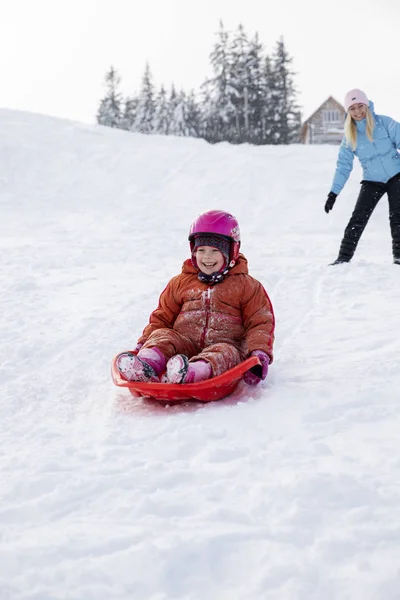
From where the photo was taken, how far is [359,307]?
480 cm

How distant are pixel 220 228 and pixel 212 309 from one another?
49 centimetres

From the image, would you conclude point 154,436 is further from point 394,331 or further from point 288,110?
point 288,110

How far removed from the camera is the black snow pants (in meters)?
6.20

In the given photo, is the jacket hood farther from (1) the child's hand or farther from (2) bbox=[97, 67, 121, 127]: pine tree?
(2) bbox=[97, 67, 121, 127]: pine tree

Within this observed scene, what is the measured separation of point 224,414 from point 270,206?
30.8 ft

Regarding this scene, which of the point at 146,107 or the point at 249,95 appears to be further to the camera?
the point at 146,107

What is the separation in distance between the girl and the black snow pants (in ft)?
10.2

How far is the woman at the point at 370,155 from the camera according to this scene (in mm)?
6016

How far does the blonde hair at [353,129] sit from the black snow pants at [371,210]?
0.46 meters

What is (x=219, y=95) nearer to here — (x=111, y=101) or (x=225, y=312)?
(x=111, y=101)

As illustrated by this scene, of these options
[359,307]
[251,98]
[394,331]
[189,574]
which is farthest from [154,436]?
[251,98]

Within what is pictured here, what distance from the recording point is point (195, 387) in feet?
9.44

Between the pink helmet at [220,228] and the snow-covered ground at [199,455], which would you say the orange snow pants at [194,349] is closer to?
the snow-covered ground at [199,455]

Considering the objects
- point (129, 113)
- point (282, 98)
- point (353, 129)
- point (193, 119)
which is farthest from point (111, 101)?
point (353, 129)
